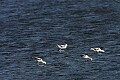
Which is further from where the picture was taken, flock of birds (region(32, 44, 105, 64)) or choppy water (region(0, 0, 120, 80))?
flock of birds (region(32, 44, 105, 64))

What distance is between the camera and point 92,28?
96.4 m

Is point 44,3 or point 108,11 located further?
point 44,3

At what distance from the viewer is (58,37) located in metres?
91.1

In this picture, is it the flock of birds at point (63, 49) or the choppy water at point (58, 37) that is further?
the flock of birds at point (63, 49)

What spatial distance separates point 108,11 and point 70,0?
513 inches

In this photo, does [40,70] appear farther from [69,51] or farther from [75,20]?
[75,20]

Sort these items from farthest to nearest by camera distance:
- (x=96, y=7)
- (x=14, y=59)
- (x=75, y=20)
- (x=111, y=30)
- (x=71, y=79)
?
(x=96, y=7)
(x=75, y=20)
(x=111, y=30)
(x=14, y=59)
(x=71, y=79)

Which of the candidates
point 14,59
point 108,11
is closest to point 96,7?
point 108,11

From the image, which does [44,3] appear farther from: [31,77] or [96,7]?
[31,77]

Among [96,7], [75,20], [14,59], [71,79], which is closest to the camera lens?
[71,79]

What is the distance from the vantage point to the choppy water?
243ft

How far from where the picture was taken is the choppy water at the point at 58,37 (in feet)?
243

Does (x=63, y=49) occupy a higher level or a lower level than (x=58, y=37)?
lower

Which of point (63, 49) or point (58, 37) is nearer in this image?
point (63, 49)
